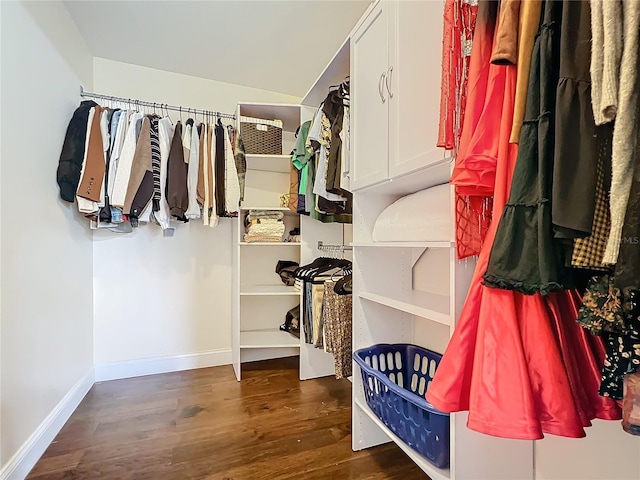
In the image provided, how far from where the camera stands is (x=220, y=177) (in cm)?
229

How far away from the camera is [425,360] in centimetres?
152

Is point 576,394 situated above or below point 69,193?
below

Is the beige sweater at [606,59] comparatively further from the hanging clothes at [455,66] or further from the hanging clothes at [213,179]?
the hanging clothes at [213,179]

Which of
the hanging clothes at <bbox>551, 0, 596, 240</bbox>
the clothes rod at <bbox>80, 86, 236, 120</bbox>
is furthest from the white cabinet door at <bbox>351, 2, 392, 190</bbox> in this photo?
the clothes rod at <bbox>80, 86, 236, 120</bbox>

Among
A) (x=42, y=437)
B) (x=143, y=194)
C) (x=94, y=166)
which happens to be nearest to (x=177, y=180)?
(x=143, y=194)

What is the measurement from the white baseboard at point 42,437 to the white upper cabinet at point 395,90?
1796mm

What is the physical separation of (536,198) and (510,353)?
13.4 inches

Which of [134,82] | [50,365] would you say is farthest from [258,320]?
[134,82]

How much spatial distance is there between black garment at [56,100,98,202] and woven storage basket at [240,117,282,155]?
37.4 inches

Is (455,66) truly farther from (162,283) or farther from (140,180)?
(162,283)

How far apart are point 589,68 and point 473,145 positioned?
0.25 meters

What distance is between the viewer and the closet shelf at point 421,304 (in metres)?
1.05

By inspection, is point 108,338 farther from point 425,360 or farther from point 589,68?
point 589,68

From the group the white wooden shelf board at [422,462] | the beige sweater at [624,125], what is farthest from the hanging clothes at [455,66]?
the white wooden shelf board at [422,462]
